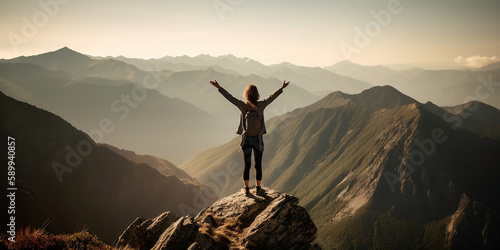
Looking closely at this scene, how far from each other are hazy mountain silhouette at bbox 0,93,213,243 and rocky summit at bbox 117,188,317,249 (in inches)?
2519

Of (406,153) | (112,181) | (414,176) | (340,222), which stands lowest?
(340,222)

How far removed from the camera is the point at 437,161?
147 m

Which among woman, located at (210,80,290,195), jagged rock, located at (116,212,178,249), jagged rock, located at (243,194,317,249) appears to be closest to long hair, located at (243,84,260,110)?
woman, located at (210,80,290,195)

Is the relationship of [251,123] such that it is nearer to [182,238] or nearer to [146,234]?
[182,238]

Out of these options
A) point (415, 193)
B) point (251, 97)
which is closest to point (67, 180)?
point (251, 97)

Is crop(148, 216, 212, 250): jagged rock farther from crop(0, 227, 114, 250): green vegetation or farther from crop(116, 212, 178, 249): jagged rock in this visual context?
crop(0, 227, 114, 250): green vegetation

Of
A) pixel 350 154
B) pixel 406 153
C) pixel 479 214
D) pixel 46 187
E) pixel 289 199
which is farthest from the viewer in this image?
pixel 350 154

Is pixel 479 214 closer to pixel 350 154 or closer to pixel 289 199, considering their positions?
pixel 350 154

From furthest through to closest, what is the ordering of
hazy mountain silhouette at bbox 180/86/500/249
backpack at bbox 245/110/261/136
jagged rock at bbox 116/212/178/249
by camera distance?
hazy mountain silhouette at bbox 180/86/500/249, jagged rock at bbox 116/212/178/249, backpack at bbox 245/110/261/136

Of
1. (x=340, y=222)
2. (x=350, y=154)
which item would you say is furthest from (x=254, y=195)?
(x=350, y=154)

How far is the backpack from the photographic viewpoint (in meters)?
11.3

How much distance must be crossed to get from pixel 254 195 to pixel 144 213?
8747cm

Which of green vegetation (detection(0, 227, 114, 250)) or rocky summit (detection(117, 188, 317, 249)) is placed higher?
green vegetation (detection(0, 227, 114, 250))

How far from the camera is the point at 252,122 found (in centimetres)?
1126
